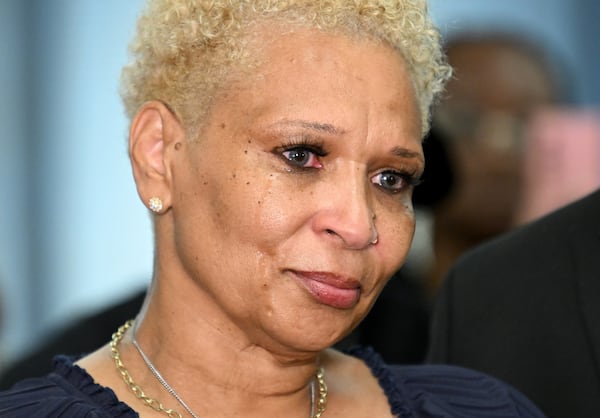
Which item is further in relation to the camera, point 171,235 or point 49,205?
point 49,205

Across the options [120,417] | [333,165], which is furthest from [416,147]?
[120,417]

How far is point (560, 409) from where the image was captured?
10.7ft

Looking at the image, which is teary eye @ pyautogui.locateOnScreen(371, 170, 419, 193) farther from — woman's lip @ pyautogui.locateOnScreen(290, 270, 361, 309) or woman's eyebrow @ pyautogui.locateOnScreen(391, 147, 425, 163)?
woman's lip @ pyautogui.locateOnScreen(290, 270, 361, 309)

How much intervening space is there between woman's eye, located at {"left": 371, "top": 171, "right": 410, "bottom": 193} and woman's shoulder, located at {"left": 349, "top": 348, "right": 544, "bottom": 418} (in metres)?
0.45

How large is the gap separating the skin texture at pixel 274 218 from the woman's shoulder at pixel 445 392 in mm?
237

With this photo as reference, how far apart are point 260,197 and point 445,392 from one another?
71cm

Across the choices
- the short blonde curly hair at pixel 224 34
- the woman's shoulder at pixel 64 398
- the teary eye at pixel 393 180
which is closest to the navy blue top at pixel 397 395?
the woman's shoulder at pixel 64 398

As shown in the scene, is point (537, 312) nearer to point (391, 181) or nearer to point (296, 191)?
point (391, 181)

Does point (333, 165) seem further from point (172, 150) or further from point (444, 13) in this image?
point (444, 13)

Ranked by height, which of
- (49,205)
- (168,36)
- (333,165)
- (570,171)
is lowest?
(49,205)

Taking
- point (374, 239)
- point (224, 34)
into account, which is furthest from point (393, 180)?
point (224, 34)

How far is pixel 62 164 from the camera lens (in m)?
7.00

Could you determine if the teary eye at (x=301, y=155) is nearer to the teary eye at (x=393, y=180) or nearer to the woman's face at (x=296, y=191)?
the woman's face at (x=296, y=191)

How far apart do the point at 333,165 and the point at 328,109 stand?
0.11 metres
